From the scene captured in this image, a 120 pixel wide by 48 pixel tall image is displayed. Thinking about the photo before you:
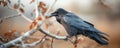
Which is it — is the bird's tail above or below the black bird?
below

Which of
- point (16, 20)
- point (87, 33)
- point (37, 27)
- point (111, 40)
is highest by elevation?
point (111, 40)

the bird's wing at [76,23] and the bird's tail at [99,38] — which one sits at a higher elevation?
the bird's wing at [76,23]

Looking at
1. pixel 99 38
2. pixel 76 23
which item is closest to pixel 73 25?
pixel 76 23

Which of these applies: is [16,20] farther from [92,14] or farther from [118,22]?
[118,22]

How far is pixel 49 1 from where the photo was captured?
1883 mm

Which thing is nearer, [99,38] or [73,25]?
[99,38]

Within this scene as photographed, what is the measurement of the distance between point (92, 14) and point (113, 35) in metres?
0.30

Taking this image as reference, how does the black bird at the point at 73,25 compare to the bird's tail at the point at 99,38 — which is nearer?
the bird's tail at the point at 99,38

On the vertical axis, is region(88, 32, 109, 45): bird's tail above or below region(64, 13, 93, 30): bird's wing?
below

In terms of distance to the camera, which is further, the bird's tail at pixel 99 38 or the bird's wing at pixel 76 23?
the bird's wing at pixel 76 23

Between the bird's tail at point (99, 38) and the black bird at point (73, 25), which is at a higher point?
the black bird at point (73, 25)

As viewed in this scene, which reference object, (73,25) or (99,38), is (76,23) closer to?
(73,25)

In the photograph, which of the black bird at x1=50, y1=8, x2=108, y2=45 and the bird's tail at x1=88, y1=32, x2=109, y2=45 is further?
the black bird at x1=50, y1=8, x2=108, y2=45

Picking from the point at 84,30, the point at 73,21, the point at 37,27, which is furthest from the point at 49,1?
the point at 37,27
